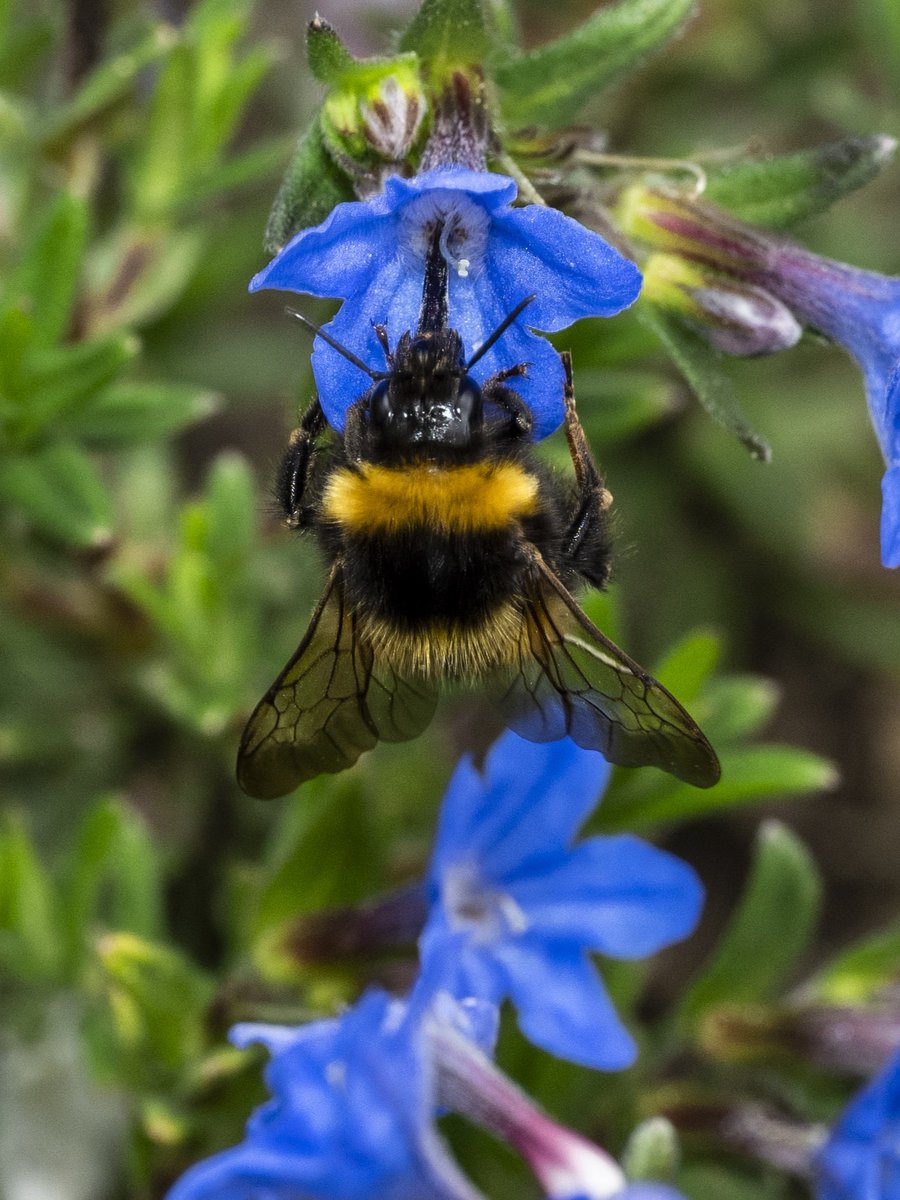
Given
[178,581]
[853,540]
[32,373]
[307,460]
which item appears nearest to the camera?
[307,460]

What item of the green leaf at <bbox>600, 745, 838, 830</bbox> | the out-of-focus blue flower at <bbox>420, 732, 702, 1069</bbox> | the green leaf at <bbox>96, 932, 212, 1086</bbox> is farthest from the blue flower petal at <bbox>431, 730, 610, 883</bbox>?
the green leaf at <bbox>96, 932, 212, 1086</bbox>

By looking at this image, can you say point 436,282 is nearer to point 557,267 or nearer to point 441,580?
point 557,267

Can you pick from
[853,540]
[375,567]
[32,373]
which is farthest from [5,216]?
[853,540]

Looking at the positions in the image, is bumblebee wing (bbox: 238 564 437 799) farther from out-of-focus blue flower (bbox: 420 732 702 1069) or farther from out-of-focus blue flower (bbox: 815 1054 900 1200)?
out-of-focus blue flower (bbox: 815 1054 900 1200)

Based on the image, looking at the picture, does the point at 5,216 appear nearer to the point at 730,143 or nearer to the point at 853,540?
the point at 730,143

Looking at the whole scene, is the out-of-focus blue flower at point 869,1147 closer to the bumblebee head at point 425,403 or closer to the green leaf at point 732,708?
the green leaf at point 732,708

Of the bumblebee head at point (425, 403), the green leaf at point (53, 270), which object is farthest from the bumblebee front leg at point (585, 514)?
the green leaf at point (53, 270)

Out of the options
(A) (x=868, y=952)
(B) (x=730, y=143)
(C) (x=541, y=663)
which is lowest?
(A) (x=868, y=952)
